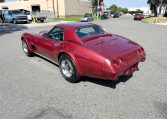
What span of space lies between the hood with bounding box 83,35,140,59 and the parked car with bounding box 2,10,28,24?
2461cm

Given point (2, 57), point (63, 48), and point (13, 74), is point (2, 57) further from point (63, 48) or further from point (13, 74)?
point (63, 48)

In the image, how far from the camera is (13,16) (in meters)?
27.4

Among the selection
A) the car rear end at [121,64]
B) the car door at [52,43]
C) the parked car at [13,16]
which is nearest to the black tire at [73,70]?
the car door at [52,43]

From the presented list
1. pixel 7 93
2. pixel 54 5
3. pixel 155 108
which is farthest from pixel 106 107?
pixel 54 5

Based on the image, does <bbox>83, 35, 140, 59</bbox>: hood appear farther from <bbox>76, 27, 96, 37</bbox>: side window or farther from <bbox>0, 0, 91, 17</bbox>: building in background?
<bbox>0, 0, 91, 17</bbox>: building in background

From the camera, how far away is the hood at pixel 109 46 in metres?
4.29

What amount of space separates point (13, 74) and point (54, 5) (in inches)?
1822

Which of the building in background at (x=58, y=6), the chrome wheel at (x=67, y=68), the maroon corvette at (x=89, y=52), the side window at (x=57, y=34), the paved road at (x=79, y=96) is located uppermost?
the building in background at (x=58, y=6)

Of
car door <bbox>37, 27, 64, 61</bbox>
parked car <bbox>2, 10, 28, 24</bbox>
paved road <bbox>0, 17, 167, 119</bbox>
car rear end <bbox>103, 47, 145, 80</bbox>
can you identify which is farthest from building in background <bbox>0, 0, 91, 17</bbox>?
car rear end <bbox>103, 47, 145, 80</bbox>

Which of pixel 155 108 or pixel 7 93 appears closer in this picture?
pixel 155 108

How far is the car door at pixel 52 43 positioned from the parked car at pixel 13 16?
912 inches

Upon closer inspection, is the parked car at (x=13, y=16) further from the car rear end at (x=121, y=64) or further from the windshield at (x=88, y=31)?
the car rear end at (x=121, y=64)

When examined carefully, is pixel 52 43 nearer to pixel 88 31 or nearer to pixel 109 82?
pixel 88 31

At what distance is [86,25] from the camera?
219 inches
